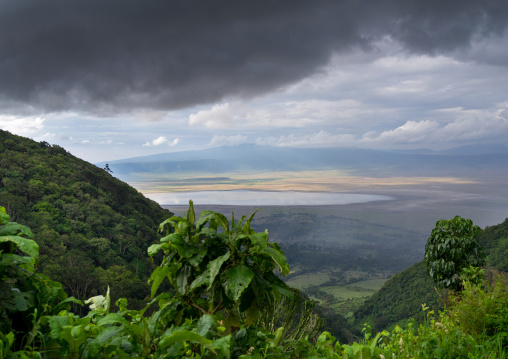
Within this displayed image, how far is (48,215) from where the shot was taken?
30.7 metres

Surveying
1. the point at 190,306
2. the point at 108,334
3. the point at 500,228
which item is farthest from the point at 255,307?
the point at 500,228

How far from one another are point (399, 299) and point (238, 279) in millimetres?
42550

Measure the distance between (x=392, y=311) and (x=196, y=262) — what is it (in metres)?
41.1

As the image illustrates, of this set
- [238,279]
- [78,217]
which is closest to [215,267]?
[238,279]

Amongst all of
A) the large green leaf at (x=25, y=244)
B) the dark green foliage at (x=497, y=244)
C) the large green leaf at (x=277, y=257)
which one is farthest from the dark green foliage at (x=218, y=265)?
the dark green foliage at (x=497, y=244)

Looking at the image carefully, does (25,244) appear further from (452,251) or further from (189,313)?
(452,251)

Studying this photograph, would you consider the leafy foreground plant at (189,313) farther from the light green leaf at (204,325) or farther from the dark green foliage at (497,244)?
the dark green foliage at (497,244)

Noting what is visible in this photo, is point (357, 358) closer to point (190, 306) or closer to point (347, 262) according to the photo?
point (190, 306)

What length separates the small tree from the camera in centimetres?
622

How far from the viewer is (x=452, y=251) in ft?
20.4

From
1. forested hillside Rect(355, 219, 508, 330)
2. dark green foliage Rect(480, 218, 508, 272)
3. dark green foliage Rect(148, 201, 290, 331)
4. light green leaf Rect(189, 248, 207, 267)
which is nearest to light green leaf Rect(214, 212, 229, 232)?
dark green foliage Rect(148, 201, 290, 331)

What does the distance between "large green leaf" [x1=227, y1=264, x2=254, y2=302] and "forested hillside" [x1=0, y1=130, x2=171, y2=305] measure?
2143cm

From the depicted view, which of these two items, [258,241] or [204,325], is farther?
[258,241]

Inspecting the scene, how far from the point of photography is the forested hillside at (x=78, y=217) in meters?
24.0
